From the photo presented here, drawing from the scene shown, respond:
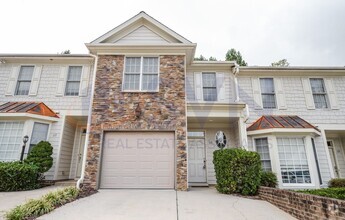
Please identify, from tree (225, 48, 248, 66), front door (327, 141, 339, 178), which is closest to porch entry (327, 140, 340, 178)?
front door (327, 141, 339, 178)

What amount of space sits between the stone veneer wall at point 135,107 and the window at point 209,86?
2571 millimetres

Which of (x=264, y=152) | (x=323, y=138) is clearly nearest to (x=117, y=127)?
(x=264, y=152)

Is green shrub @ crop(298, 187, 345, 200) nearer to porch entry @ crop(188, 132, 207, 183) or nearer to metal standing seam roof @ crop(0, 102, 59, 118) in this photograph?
porch entry @ crop(188, 132, 207, 183)

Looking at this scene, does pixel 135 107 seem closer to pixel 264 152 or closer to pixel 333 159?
pixel 264 152

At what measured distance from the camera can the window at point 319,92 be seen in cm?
1023

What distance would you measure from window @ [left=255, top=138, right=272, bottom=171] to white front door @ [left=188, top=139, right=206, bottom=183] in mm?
2702

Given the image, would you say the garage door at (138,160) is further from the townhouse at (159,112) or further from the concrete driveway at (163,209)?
the concrete driveway at (163,209)

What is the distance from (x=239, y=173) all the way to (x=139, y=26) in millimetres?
7907

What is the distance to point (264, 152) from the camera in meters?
8.73

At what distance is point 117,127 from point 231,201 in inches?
191

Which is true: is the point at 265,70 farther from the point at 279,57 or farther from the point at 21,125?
the point at 279,57

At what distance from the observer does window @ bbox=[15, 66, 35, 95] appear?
10.0 meters

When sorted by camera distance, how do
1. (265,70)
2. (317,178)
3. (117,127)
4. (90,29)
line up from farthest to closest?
(90,29), (265,70), (317,178), (117,127)

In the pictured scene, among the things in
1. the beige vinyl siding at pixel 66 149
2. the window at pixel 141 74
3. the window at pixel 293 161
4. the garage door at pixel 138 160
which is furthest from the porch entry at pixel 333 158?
the beige vinyl siding at pixel 66 149
